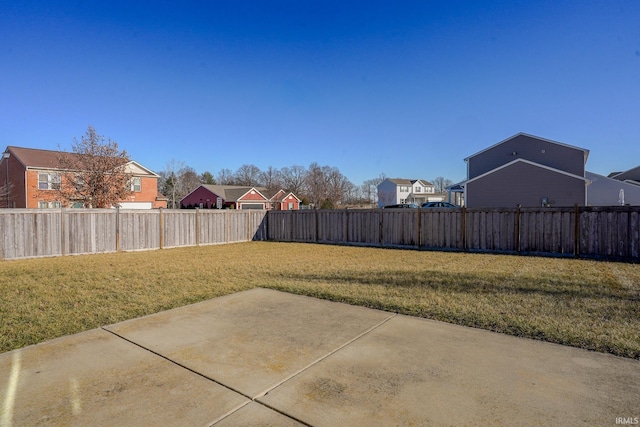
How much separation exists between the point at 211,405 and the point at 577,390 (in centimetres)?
285

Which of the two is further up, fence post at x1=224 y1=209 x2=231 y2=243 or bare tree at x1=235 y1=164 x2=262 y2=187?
bare tree at x1=235 y1=164 x2=262 y2=187

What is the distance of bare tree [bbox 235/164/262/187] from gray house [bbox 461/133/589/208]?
51988 mm

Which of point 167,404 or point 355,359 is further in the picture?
point 355,359

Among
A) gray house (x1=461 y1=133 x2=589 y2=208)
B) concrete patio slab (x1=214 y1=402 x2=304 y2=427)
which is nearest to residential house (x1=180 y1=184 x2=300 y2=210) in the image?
gray house (x1=461 y1=133 x2=589 y2=208)

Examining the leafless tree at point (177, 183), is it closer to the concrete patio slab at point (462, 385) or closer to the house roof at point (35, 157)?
the house roof at point (35, 157)

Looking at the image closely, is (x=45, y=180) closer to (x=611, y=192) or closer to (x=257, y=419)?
(x=257, y=419)

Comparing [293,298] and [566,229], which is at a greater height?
[566,229]

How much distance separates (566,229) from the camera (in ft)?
36.3

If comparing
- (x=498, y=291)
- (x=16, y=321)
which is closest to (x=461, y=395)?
(x=498, y=291)

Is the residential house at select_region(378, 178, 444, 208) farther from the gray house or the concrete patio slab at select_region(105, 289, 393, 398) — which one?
the concrete patio slab at select_region(105, 289, 393, 398)

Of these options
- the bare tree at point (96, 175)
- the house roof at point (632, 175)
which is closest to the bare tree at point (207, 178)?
the bare tree at point (96, 175)

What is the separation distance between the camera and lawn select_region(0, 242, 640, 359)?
4379mm

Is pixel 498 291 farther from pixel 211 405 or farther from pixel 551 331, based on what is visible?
pixel 211 405

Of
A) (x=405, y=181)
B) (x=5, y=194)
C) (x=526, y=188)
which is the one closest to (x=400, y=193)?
(x=405, y=181)
